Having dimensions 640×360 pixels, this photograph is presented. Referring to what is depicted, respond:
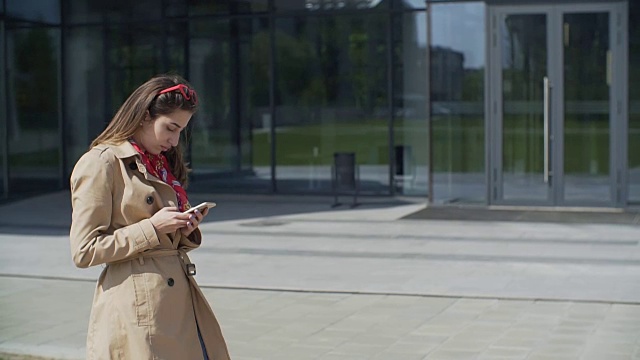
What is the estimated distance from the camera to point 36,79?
21.4 m

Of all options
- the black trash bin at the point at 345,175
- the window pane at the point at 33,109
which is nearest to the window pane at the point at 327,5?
the black trash bin at the point at 345,175

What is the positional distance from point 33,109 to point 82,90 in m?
1.00

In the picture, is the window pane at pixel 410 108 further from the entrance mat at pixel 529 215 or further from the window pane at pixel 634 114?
the window pane at pixel 634 114

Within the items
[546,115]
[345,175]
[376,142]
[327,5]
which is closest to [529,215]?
[546,115]

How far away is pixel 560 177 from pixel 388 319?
8.78 m

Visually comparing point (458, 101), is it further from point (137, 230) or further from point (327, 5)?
point (137, 230)

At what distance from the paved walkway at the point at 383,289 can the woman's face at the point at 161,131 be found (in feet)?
12.3

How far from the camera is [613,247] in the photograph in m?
12.7

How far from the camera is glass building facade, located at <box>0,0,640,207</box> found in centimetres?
1662

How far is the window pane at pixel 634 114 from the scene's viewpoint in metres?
16.5

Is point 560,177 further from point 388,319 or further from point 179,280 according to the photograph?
point 179,280

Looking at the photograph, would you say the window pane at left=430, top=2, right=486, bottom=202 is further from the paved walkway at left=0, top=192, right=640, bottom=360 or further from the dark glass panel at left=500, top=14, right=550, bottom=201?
the paved walkway at left=0, top=192, right=640, bottom=360

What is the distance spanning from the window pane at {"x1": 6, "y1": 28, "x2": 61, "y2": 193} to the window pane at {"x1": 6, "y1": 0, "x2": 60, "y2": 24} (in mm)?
224

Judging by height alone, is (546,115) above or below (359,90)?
below
